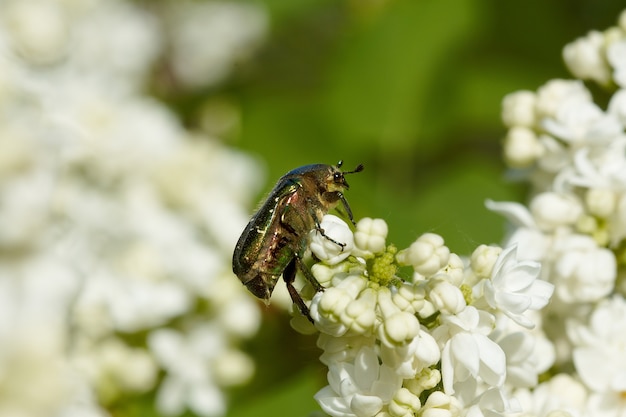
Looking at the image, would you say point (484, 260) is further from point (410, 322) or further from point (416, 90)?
point (416, 90)

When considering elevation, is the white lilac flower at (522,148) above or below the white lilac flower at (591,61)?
below

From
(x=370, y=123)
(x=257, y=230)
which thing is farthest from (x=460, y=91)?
(x=257, y=230)

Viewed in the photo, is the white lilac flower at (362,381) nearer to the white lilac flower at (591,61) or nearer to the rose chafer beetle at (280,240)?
the rose chafer beetle at (280,240)

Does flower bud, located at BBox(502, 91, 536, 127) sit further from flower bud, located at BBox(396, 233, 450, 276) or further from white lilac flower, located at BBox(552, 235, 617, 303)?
flower bud, located at BBox(396, 233, 450, 276)

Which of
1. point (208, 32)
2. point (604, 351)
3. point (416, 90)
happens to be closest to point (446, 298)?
point (604, 351)

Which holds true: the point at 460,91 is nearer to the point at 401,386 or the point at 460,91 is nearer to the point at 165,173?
the point at 165,173

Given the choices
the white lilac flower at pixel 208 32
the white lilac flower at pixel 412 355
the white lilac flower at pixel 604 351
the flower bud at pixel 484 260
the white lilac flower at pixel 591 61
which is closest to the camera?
the white lilac flower at pixel 412 355

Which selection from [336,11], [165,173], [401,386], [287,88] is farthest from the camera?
[336,11]

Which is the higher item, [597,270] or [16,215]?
[16,215]

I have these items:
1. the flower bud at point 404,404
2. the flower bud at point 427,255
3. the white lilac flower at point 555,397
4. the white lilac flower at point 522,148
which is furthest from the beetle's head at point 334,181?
the white lilac flower at point 522,148
